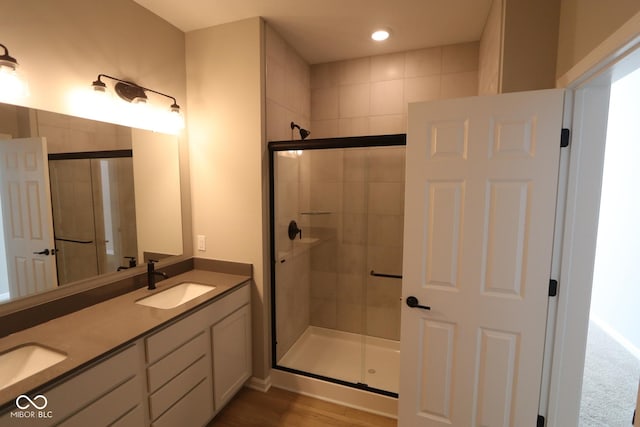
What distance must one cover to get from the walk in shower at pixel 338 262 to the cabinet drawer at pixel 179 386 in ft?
2.29

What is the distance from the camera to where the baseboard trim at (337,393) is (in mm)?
2094

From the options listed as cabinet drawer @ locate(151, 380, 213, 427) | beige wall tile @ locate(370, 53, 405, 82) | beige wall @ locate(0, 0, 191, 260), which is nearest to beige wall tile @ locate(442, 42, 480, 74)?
beige wall tile @ locate(370, 53, 405, 82)

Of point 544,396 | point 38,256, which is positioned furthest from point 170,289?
point 544,396

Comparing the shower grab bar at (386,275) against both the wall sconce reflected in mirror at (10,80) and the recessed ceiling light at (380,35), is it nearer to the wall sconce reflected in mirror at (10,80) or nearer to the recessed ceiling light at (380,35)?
the recessed ceiling light at (380,35)

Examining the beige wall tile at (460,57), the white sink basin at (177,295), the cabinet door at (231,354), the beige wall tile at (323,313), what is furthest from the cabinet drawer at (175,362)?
the beige wall tile at (460,57)

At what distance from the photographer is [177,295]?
2117mm

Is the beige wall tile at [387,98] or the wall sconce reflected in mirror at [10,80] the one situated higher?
the beige wall tile at [387,98]

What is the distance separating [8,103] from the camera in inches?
54.9

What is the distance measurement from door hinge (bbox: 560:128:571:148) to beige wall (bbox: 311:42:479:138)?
1.35 meters

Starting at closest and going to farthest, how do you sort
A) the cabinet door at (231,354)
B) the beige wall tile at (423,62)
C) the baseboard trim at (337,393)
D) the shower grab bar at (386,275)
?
1. the cabinet door at (231,354)
2. the baseboard trim at (337,393)
3. the beige wall tile at (423,62)
4. the shower grab bar at (386,275)

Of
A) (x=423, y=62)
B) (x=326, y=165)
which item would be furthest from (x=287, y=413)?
(x=423, y=62)

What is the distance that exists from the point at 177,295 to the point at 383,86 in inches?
102

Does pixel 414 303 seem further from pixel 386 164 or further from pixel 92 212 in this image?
pixel 92 212

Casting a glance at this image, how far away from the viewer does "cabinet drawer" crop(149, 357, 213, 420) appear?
59.1 inches
